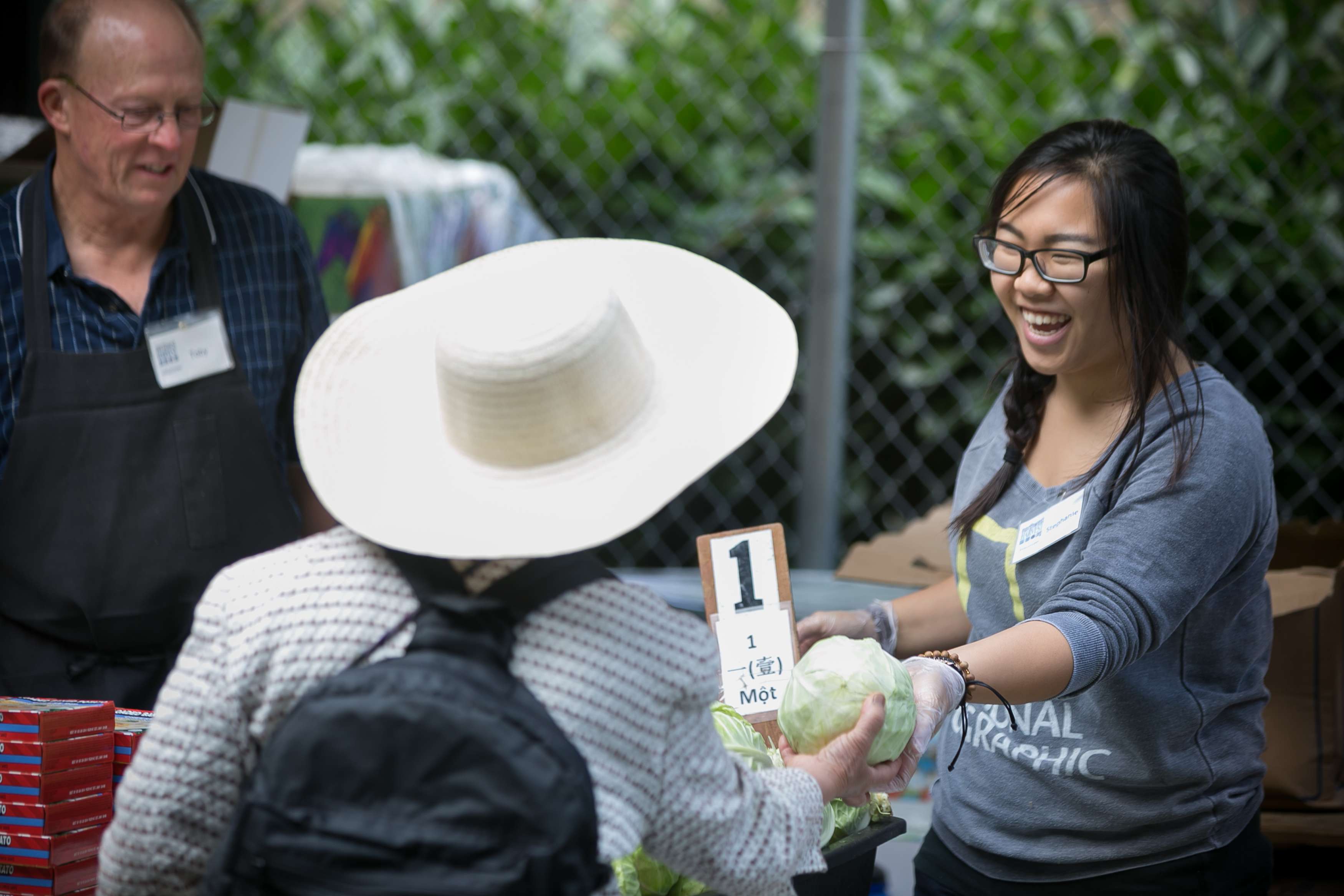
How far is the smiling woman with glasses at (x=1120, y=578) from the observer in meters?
1.50

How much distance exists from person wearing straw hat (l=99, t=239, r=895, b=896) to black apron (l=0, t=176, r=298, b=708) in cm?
101

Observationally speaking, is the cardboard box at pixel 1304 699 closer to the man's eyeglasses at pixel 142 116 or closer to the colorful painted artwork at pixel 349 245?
the man's eyeglasses at pixel 142 116

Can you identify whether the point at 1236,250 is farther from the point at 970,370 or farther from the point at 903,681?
the point at 903,681

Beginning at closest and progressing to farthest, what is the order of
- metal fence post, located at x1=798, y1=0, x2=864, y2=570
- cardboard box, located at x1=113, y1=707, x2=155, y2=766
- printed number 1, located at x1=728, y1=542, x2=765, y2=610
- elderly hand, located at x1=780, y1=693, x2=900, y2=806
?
A: elderly hand, located at x1=780, y1=693, x2=900, y2=806, cardboard box, located at x1=113, y1=707, x2=155, y2=766, printed number 1, located at x1=728, y1=542, x2=765, y2=610, metal fence post, located at x1=798, y1=0, x2=864, y2=570

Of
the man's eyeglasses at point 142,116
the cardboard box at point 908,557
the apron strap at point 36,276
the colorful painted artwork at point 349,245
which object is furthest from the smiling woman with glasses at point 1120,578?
the colorful painted artwork at point 349,245

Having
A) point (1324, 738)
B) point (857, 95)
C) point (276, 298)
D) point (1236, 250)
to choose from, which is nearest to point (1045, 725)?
point (1324, 738)

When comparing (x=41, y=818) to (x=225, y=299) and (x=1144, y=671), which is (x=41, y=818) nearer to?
(x=225, y=299)

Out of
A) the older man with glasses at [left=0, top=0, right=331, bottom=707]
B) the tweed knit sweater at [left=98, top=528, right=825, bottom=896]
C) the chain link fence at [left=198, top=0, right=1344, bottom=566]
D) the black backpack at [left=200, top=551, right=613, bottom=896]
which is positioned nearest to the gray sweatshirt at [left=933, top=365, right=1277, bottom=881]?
the tweed knit sweater at [left=98, top=528, right=825, bottom=896]

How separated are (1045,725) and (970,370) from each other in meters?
2.29

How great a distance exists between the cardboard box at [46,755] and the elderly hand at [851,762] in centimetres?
89

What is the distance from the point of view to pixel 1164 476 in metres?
1.53

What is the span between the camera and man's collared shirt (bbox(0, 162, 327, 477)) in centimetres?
203

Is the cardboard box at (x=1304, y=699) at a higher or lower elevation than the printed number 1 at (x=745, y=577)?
lower

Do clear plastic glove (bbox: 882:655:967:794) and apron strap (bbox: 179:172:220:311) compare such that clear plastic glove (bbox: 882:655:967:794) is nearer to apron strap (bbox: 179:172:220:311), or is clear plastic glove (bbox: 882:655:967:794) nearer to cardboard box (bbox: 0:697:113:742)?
cardboard box (bbox: 0:697:113:742)
